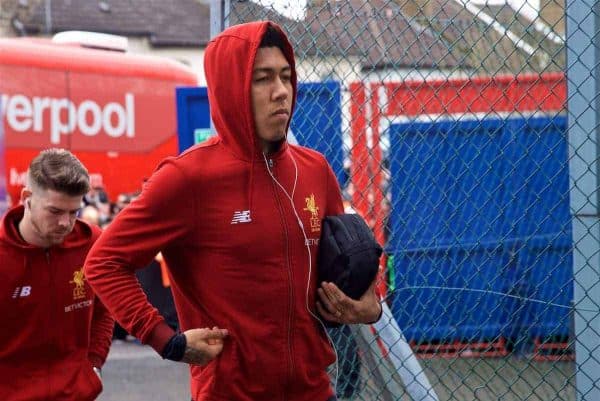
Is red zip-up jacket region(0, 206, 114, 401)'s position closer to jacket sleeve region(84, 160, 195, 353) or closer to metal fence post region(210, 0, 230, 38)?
jacket sleeve region(84, 160, 195, 353)

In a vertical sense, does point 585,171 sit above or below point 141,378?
above

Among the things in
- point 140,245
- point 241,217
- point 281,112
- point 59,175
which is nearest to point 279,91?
point 281,112

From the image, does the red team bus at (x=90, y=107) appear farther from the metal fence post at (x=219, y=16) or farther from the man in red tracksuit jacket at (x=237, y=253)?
the man in red tracksuit jacket at (x=237, y=253)

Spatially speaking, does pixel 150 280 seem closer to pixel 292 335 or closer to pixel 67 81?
pixel 67 81

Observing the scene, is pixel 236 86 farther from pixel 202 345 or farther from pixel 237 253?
pixel 202 345

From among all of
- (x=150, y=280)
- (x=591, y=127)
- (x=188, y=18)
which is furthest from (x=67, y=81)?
(x=188, y=18)

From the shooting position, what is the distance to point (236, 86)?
331 cm

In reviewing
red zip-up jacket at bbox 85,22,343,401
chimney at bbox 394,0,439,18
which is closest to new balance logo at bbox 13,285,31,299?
red zip-up jacket at bbox 85,22,343,401

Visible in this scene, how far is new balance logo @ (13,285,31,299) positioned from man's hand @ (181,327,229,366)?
3.74ft

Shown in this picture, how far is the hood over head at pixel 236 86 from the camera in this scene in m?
3.29

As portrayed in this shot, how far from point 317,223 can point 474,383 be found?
13.8ft

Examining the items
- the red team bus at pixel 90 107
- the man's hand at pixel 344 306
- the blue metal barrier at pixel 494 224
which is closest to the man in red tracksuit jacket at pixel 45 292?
the man's hand at pixel 344 306

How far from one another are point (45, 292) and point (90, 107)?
11390 mm

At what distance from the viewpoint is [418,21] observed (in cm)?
498
